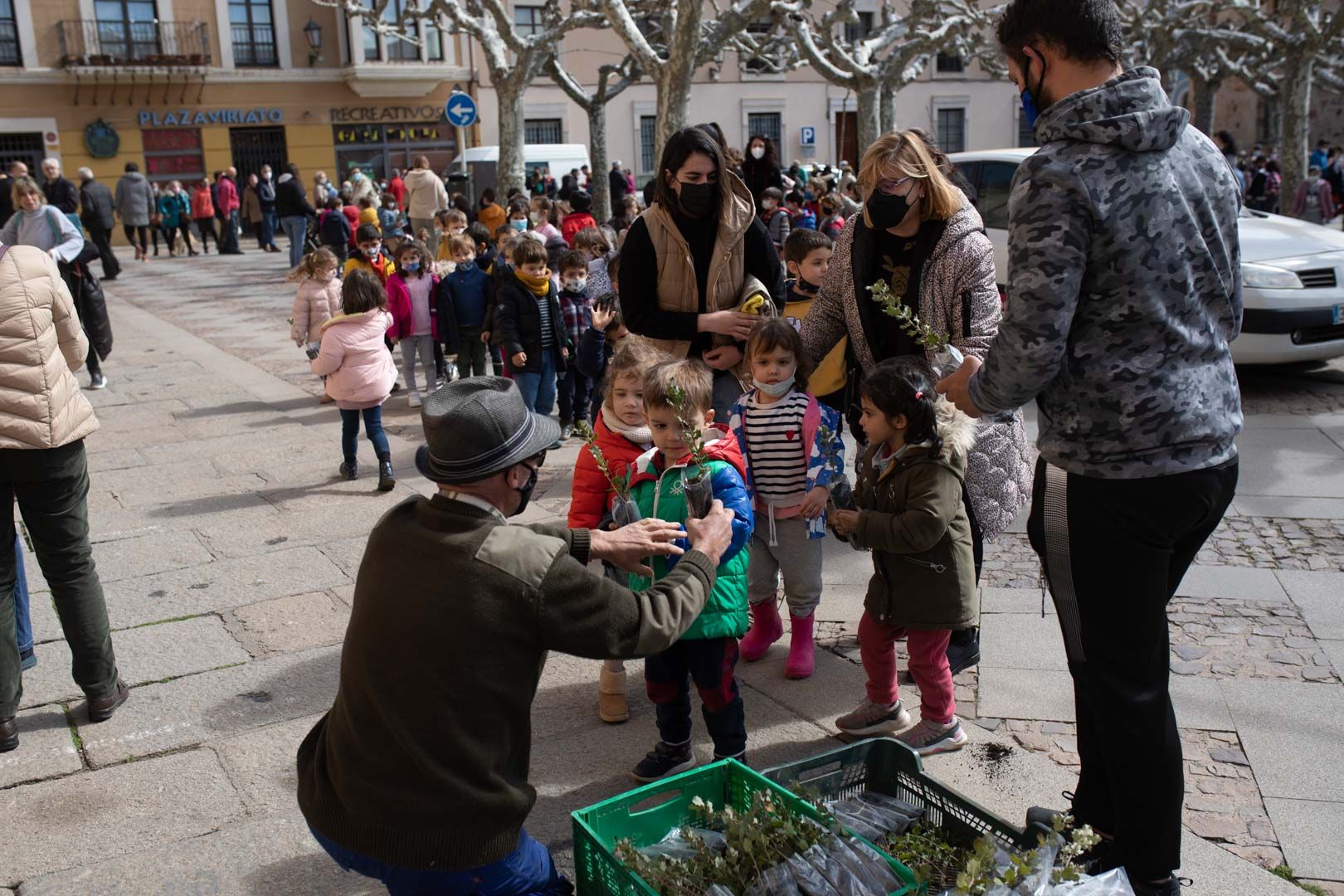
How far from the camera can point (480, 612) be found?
7.64ft

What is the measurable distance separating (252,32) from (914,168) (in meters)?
34.1

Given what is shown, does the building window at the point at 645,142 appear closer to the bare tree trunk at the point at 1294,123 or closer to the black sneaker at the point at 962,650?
the bare tree trunk at the point at 1294,123

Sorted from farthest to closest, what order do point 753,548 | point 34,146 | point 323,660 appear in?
point 34,146, point 323,660, point 753,548

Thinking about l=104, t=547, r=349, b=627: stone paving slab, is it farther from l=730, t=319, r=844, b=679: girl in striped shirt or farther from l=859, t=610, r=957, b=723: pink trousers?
l=859, t=610, r=957, b=723: pink trousers

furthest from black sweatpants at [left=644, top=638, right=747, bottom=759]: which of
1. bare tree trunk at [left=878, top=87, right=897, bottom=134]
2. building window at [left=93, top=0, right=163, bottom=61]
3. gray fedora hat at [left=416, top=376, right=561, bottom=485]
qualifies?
building window at [left=93, top=0, right=163, bottom=61]

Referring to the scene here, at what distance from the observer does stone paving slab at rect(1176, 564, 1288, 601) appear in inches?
200

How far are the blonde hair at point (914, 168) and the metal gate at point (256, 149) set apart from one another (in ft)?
107

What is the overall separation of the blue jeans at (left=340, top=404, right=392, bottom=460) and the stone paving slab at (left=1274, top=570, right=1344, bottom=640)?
5.07 metres

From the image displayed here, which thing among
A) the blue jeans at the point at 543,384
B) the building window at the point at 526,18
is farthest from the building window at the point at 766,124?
the blue jeans at the point at 543,384

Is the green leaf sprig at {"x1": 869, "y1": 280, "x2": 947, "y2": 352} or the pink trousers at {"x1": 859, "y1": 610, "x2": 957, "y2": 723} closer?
the green leaf sprig at {"x1": 869, "y1": 280, "x2": 947, "y2": 352}

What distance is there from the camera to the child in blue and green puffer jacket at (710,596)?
3.44 meters

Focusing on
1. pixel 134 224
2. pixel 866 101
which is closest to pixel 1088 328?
pixel 866 101

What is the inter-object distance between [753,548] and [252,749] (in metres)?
1.94

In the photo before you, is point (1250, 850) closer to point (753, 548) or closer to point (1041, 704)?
point (1041, 704)
